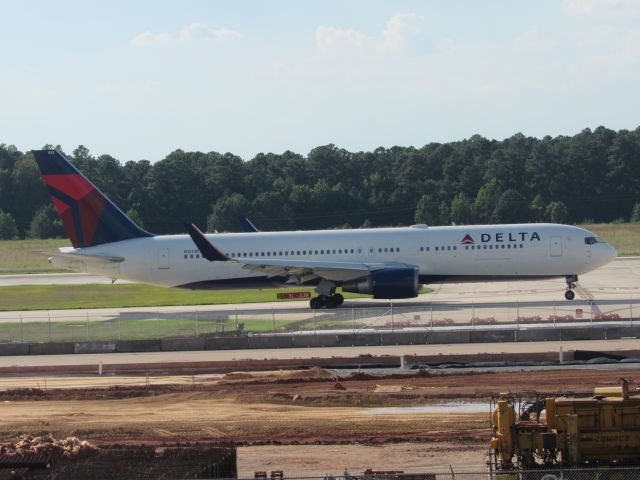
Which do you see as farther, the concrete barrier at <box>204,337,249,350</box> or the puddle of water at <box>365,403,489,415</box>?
the concrete barrier at <box>204,337,249,350</box>

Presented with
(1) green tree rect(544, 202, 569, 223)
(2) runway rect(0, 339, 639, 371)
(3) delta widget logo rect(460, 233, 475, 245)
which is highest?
(1) green tree rect(544, 202, 569, 223)

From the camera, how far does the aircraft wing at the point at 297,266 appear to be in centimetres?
4353

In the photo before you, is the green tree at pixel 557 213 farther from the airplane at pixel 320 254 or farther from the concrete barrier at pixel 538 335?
the concrete barrier at pixel 538 335

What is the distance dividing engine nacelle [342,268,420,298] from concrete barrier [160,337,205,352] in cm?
932

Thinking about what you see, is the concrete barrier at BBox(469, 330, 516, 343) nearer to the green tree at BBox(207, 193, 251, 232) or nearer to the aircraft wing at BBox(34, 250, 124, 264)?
the aircraft wing at BBox(34, 250, 124, 264)

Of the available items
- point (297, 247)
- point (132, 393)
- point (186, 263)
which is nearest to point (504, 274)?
point (297, 247)

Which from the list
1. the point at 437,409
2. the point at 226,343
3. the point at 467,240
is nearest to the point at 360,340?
the point at 226,343

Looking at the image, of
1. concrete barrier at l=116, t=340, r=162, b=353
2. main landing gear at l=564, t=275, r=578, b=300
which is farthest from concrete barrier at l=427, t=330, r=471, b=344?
main landing gear at l=564, t=275, r=578, b=300

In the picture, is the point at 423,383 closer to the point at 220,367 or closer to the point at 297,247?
the point at 220,367

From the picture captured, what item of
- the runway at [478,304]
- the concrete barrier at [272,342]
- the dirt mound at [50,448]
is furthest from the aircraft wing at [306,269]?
the dirt mound at [50,448]

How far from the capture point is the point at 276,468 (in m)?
20.2

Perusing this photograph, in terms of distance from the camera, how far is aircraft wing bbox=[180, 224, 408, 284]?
43.5 metres

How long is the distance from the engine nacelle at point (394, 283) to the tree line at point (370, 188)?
66259mm

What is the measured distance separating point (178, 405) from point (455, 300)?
22.8m
